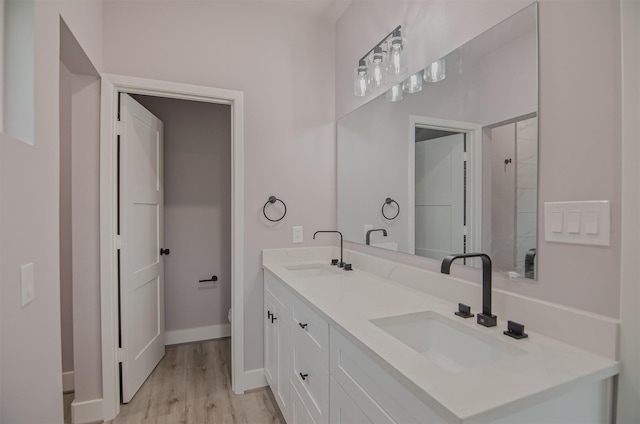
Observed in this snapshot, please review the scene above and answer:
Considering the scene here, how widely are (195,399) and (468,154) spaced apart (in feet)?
7.37

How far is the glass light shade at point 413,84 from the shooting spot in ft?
5.20

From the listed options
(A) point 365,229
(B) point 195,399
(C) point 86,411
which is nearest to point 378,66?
(A) point 365,229

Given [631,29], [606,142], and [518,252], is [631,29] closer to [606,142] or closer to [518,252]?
[606,142]

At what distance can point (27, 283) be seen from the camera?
96 cm

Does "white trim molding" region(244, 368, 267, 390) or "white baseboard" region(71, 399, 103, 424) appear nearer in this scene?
"white baseboard" region(71, 399, 103, 424)

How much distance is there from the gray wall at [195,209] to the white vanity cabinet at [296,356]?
1.15m

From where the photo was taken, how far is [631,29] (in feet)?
2.71

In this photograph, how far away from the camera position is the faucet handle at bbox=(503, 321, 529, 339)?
3.29 ft

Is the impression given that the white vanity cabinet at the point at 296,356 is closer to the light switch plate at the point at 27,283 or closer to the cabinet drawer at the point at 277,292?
the cabinet drawer at the point at 277,292

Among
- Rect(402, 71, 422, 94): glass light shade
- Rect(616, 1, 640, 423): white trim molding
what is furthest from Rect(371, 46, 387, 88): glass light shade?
Rect(616, 1, 640, 423): white trim molding

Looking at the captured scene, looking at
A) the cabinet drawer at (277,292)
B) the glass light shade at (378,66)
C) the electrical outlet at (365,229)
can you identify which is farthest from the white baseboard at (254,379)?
the glass light shade at (378,66)

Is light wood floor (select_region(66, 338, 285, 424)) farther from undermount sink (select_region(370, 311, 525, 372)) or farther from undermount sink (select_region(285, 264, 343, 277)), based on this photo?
undermount sink (select_region(370, 311, 525, 372))

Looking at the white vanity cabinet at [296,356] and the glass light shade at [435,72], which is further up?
the glass light shade at [435,72]

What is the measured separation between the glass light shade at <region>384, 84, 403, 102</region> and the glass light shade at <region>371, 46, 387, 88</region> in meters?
0.08
